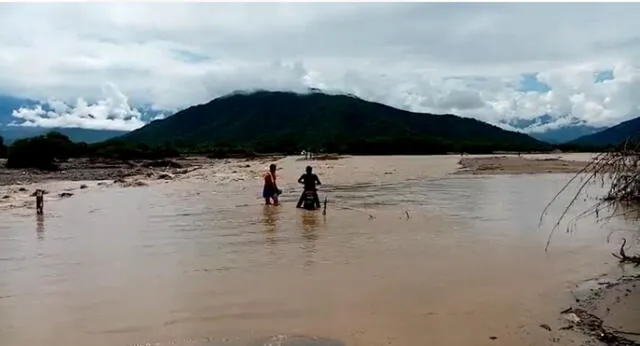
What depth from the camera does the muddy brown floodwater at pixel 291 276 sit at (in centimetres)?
817

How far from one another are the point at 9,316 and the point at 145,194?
78.1 ft

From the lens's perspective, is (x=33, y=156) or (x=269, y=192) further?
(x=33, y=156)

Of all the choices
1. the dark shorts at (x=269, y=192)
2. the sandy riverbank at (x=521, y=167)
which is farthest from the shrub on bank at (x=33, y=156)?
the dark shorts at (x=269, y=192)

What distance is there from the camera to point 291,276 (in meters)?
11.5

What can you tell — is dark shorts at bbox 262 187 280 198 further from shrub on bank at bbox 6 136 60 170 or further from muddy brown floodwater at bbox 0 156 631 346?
shrub on bank at bbox 6 136 60 170

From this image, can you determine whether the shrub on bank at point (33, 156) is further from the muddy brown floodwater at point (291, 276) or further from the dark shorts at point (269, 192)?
the muddy brown floodwater at point (291, 276)

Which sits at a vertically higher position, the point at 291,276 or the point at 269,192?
the point at 269,192

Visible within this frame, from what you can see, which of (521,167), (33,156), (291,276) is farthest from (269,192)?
(521,167)

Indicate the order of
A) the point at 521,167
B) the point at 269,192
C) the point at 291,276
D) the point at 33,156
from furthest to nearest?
the point at 521,167, the point at 33,156, the point at 269,192, the point at 291,276

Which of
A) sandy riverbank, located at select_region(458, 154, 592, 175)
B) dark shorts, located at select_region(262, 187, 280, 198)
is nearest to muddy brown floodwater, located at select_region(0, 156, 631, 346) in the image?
dark shorts, located at select_region(262, 187, 280, 198)

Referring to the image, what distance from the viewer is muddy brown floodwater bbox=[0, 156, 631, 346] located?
322 inches

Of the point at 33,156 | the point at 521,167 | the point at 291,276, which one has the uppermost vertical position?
the point at 33,156

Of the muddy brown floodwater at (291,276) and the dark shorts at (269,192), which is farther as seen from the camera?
the dark shorts at (269,192)

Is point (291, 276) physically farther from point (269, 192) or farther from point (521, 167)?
point (521, 167)
